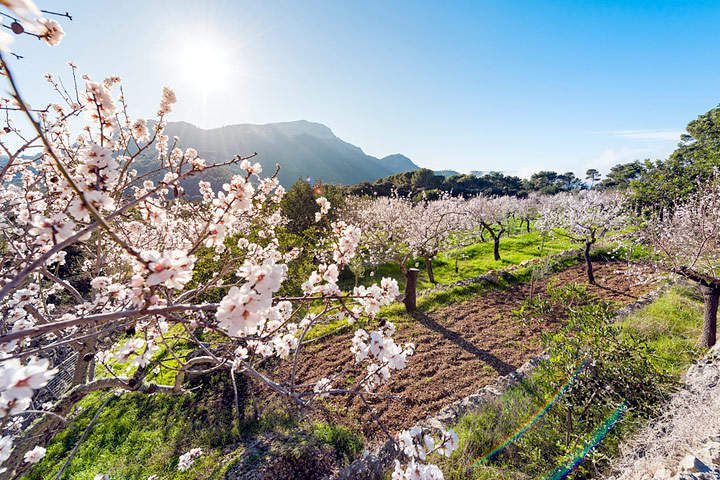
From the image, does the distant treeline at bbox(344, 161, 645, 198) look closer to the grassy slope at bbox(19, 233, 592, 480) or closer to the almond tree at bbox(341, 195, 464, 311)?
the almond tree at bbox(341, 195, 464, 311)

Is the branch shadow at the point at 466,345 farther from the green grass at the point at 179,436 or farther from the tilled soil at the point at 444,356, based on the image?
the green grass at the point at 179,436

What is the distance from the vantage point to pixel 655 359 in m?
4.19

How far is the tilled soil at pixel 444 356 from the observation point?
184 inches

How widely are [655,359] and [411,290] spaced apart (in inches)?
198

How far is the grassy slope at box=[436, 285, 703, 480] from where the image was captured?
138 inches

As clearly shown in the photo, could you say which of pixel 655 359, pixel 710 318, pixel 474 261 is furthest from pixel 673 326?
pixel 474 261

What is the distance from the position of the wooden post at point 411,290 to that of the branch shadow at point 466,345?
0.27m

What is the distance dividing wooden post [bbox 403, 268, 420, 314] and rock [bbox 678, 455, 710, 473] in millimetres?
5699

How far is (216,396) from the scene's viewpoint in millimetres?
5602

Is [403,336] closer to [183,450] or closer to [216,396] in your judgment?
[216,396]

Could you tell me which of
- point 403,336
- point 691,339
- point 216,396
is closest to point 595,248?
point 691,339

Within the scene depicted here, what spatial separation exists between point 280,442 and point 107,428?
449cm

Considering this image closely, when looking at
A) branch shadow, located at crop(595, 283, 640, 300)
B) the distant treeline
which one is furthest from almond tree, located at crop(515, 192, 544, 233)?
branch shadow, located at crop(595, 283, 640, 300)

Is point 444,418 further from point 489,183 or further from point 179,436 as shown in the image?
point 489,183
